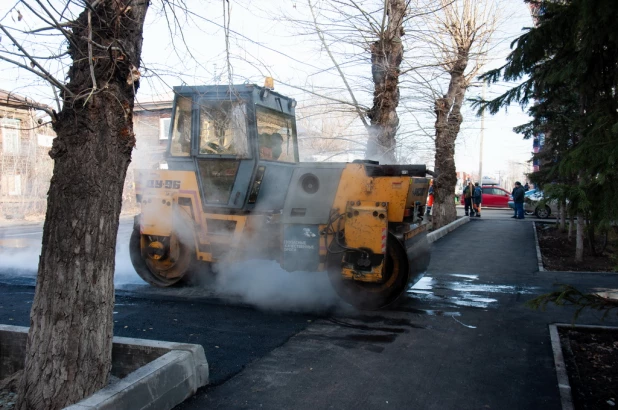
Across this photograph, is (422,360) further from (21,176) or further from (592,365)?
(21,176)

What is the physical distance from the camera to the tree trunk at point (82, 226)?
140 inches

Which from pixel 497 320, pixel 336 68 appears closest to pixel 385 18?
pixel 336 68

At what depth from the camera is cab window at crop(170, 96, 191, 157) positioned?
775cm

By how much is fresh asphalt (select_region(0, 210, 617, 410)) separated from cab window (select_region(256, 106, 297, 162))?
2276 millimetres

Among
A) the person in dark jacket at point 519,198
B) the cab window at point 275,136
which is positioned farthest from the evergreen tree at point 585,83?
the person in dark jacket at point 519,198

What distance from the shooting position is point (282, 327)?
5.96 metres

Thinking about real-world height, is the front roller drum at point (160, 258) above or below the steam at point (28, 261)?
above

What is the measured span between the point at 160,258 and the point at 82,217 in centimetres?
448

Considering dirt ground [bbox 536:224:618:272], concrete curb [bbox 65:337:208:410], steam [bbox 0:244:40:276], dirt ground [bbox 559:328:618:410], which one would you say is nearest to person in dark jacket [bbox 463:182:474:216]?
dirt ground [bbox 536:224:618:272]

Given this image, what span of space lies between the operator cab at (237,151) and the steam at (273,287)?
108cm

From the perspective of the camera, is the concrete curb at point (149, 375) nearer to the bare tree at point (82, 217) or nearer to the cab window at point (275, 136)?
the bare tree at point (82, 217)

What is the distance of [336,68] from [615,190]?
7502 mm

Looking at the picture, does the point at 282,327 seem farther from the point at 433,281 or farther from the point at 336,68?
the point at 336,68

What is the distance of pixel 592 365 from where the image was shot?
4855 mm
